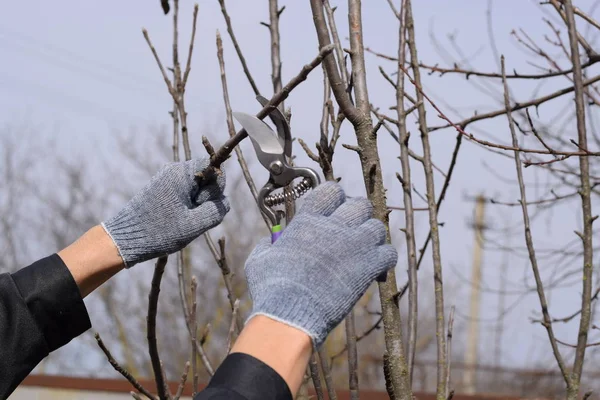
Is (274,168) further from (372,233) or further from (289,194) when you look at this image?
(372,233)

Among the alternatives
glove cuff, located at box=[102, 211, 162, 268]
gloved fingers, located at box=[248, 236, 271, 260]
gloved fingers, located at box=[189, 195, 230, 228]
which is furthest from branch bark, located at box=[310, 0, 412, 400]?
glove cuff, located at box=[102, 211, 162, 268]

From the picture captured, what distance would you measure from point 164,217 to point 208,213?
0.37ft

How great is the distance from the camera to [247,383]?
1179 millimetres

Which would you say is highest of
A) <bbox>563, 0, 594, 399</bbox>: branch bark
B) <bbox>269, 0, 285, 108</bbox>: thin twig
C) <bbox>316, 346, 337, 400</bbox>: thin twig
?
<bbox>269, 0, 285, 108</bbox>: thin twig

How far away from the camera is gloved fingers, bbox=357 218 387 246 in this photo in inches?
52.8

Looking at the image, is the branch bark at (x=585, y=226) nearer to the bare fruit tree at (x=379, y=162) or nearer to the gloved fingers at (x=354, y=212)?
the bare fruit tree at (x=379, y=162)

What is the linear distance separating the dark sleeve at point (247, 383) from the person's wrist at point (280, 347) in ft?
0.03

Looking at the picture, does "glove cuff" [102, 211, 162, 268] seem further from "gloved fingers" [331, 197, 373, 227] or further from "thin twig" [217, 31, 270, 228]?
"gloved fingers" [331, 197, 373, 227]

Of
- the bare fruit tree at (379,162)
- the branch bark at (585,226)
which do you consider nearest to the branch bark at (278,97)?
the bare fruit tree at (379,162)

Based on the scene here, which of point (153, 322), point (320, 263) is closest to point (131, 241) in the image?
point (153, 322)

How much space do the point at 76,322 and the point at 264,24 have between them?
1215 millimetres

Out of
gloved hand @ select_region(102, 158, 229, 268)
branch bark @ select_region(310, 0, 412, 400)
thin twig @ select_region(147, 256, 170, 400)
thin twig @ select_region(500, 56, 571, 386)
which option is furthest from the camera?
thin twig @ select_region(500, 56, 571, 386)

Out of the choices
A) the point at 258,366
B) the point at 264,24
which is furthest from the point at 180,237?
the point at 264,24

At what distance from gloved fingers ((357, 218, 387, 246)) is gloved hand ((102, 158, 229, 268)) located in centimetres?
58
